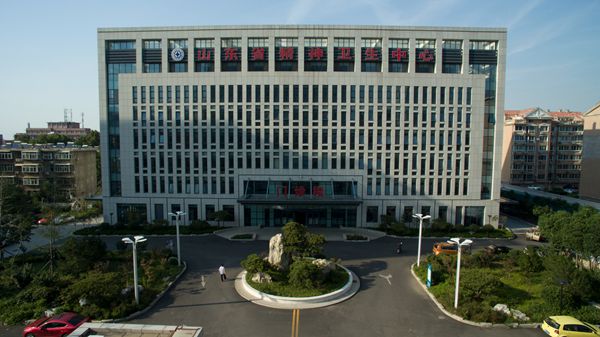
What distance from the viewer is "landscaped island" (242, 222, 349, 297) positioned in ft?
69.1

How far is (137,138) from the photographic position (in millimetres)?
40844

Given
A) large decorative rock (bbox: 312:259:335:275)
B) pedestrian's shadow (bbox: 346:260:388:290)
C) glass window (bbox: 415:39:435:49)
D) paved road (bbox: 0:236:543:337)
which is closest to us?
paved road (bbox: 0:236:543:337)

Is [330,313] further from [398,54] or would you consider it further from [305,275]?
[398,54]

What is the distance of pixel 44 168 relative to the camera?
174 ft

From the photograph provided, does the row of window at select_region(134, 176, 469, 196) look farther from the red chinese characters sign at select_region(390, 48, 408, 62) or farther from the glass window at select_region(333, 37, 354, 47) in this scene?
the glass window at select_region(333, 37, 354, 47)

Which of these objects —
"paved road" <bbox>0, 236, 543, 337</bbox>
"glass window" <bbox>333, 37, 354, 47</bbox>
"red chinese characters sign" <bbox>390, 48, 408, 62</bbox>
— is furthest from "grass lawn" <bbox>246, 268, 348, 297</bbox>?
"glass window" <bbox>333, 37, 354, 47</bbox>

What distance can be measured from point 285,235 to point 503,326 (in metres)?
13.9

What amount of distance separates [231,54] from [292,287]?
29.3 metres

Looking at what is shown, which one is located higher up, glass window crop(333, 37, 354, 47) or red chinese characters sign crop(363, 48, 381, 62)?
glass window crop(333, 37, 354, 47)

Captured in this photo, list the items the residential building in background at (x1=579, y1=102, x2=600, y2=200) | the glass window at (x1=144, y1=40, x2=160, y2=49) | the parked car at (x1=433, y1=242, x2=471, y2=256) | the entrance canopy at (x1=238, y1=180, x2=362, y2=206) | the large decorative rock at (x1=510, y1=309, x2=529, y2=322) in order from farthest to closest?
1. the residential building in background at (x1=579, y1=102, x2=600, y2=200)
2. the glass window at (x1=144, y1=40, x2=160, y2=49)
3. the entrance canopy at (x1=238, y1=180, x2=362, y2=206)
4. the parked car at (x1=433, y1=242, x2=471, y2=256)
5. the large decorative rock at (x1=510, y1=309, x2=529, y2=322)

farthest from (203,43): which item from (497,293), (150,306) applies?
(497,293)

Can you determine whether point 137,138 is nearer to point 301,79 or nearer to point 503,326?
point 301,79

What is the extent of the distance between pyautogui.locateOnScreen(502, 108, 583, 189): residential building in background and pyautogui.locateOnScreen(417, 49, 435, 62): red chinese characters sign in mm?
41145

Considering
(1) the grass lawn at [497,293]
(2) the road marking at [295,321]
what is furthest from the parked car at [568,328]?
(2) the road marking at [295,321]
